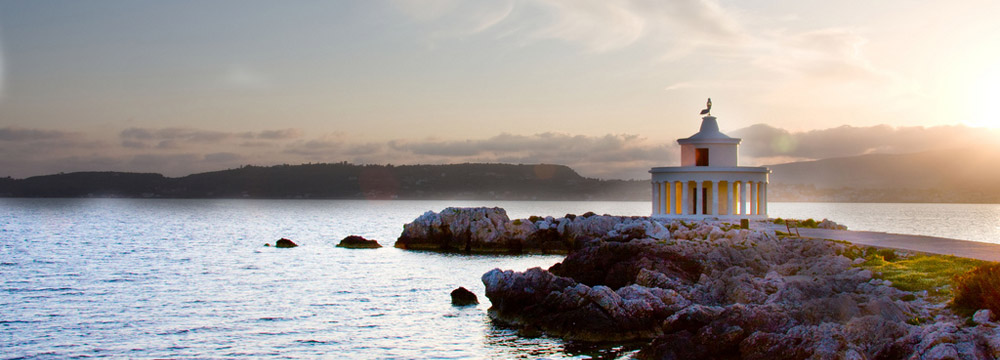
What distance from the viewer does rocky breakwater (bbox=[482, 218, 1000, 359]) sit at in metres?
17.3

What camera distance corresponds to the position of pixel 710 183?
51.6m

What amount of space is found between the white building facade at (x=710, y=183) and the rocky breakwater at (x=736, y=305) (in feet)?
46.8

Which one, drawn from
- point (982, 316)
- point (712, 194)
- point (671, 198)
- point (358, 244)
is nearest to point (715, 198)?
point (712, 194)

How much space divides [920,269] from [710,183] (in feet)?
88.0

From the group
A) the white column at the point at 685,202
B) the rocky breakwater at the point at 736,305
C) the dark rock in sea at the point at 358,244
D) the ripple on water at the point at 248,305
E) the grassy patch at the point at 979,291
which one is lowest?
the ripple on water at the point at 248,305

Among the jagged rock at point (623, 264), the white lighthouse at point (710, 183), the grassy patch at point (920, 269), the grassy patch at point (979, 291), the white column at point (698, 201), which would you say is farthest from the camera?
the white column at point (698, 201)

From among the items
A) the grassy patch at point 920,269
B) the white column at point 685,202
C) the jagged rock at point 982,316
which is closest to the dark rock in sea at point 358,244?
the white column at point 685,202

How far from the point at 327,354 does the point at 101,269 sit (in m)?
31.9

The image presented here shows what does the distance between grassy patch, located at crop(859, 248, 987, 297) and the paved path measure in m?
1.24

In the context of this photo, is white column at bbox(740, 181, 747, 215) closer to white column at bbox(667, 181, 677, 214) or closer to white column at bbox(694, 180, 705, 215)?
white column at bbox(694, 180, 705, 215)

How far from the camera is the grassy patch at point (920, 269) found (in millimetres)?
22120

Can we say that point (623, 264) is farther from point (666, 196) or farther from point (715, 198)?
point (666, 196)

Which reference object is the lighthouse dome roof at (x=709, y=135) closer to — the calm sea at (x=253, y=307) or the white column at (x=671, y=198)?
the white column at (x=671, y=198)

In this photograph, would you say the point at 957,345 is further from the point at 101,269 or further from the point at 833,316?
the point at 101,269
